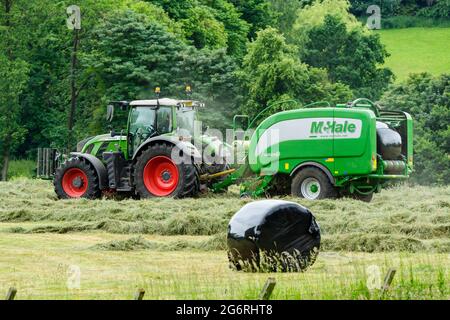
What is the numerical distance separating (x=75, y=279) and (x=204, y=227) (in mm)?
7912

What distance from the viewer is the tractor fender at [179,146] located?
30.0 meters

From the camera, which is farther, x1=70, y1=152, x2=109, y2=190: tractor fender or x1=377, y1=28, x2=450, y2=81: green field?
x1=377, y1=28, x2=450, y2=81: green field

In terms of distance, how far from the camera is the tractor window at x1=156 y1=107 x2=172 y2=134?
30844 millimetres

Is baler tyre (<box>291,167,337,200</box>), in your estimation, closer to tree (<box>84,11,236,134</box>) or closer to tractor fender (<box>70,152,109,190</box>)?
Result: tractor fender (<box>70,152,109,190</box>)

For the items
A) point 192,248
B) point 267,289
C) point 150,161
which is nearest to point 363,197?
point 150,161

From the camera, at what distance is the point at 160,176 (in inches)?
1209

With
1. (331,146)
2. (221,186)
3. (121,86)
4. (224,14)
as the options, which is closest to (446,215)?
(331,146)

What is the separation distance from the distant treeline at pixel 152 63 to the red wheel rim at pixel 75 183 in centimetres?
1804

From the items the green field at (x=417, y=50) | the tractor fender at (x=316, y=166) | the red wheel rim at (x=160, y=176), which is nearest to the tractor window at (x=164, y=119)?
the red wheel rim at (x=160, y=176)

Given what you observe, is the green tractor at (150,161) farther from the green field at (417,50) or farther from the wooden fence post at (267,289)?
the green field at (417,50)

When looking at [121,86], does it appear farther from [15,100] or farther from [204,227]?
[204,227]

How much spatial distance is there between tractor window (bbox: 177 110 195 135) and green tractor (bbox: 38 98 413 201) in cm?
2

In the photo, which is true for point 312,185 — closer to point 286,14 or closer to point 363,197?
point 363,197

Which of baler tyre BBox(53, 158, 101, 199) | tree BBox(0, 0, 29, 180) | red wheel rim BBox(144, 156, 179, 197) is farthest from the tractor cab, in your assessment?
tree BBox(0, 0, 29, 180)
